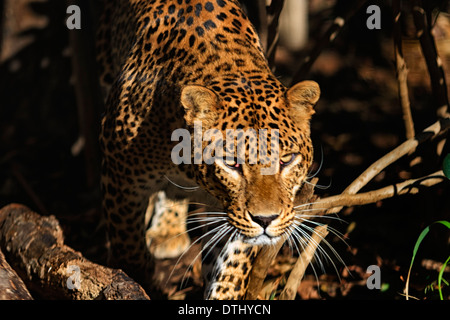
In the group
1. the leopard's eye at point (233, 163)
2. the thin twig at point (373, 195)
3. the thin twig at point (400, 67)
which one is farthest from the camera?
the thin twig at point (400, 67)

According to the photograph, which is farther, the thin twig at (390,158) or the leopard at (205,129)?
the thin twig at (390,158)

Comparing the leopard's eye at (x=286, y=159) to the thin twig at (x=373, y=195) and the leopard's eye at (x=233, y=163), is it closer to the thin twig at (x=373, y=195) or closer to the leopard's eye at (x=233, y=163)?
the leopard's eye at (x=233, y=163)

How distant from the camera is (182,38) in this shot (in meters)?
6.42

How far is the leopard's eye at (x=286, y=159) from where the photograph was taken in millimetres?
5656

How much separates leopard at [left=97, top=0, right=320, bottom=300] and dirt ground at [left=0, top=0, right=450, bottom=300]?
2.26 ft

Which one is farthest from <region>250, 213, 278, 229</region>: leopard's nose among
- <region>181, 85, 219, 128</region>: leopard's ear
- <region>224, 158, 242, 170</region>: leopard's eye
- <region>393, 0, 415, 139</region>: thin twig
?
<region>393, 0, 415, 139</region>: thin twig

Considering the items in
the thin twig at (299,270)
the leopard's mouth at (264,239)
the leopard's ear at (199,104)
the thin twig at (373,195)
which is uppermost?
the leopard's ear at (199,104)

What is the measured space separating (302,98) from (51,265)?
2.48m

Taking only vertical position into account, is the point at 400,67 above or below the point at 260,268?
above

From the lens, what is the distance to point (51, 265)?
6.09 m

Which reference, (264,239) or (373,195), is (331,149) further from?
(264,239)

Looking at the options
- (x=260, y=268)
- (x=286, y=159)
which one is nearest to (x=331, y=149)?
(x=260, y=268)

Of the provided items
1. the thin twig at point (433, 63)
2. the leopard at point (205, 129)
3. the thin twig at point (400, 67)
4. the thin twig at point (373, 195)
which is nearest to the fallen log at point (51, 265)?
the leopard at point (205, 129)

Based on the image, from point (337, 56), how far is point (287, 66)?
0.72 metres
